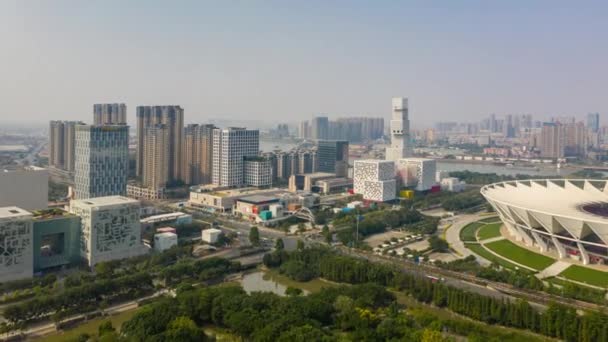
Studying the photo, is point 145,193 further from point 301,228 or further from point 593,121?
point 593,121

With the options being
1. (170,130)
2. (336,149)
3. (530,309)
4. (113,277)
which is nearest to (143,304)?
(113,277)

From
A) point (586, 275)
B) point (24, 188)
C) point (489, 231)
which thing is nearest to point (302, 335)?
point (586, 275)

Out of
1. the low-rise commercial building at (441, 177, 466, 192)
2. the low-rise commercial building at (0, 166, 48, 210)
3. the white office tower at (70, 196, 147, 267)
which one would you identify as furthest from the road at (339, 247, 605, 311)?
the low-rise commercial building at (441, 177, 466, 192)

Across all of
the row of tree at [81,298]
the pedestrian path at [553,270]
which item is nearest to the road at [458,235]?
the pedestrian path at [553,270]

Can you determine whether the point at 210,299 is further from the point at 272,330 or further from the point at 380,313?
the point at 380,313

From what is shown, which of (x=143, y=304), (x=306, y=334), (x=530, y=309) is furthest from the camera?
(x=143, y=304)

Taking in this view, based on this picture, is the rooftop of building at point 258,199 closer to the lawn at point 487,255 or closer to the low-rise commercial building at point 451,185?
the lawn at point 487,255
